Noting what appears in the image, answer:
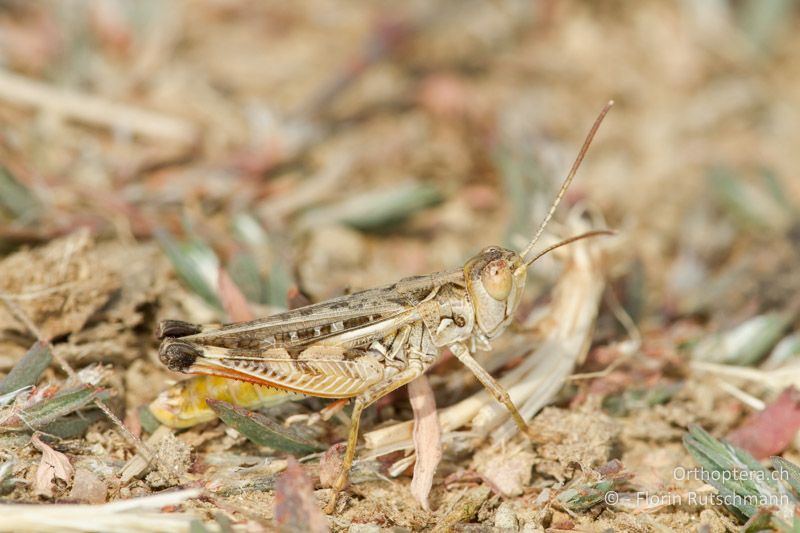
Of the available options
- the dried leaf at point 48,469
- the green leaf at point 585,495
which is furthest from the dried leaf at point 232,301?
the green leaf at point 585,495

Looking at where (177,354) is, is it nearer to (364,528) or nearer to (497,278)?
(364,528)

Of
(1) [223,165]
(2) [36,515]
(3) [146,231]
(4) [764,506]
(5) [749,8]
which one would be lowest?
(4) [764,506]

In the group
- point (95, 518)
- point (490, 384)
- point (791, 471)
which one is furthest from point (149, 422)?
point (791, 471)

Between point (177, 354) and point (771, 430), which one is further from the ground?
point (177, 354)

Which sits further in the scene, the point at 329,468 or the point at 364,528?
the point at 329,468

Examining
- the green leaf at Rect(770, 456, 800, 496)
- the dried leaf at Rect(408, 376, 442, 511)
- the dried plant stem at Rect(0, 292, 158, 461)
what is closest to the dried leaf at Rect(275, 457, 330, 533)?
the dried leaf at Rect(408, 376, 442, 511)

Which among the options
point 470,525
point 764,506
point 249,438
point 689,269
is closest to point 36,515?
point 249,438

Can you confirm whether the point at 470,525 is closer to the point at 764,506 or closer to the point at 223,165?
the point at 764,506
